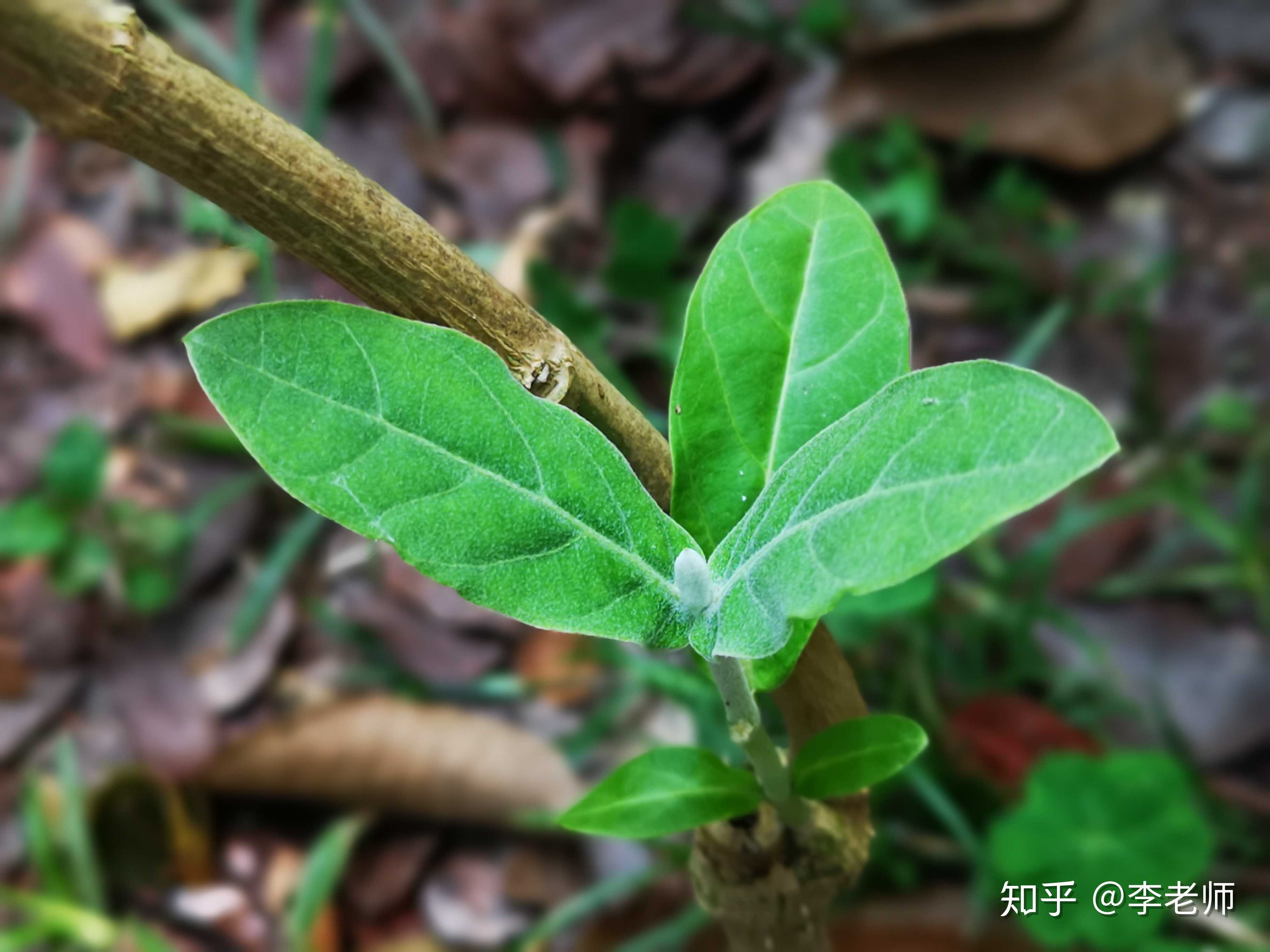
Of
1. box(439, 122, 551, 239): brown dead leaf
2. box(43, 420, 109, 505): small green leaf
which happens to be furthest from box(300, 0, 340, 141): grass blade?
box(43, 420, 109, 505): small green leaf

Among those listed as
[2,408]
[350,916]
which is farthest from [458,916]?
[2,408]

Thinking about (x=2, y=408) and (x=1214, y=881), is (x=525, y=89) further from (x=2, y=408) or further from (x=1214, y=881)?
(x=1214, y=881)

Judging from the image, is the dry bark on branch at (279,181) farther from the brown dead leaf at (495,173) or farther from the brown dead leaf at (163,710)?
the brown dead leaf at (495,173)

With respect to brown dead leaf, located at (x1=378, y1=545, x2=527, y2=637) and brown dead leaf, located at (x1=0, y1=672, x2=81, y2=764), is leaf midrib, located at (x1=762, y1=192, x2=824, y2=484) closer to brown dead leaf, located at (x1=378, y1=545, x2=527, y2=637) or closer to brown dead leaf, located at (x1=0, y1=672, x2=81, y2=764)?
brown dead leaf, located at (x1=378, y1=545, x2=527, y2=637)

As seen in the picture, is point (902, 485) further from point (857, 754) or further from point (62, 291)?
point (62, 291)

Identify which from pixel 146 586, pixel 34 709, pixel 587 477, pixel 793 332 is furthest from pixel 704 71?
pixel 587 477

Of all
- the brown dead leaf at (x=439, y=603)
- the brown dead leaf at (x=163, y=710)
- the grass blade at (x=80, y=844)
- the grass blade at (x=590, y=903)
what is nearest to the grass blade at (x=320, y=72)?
the brown dead leaf at (x=439, y=603)
